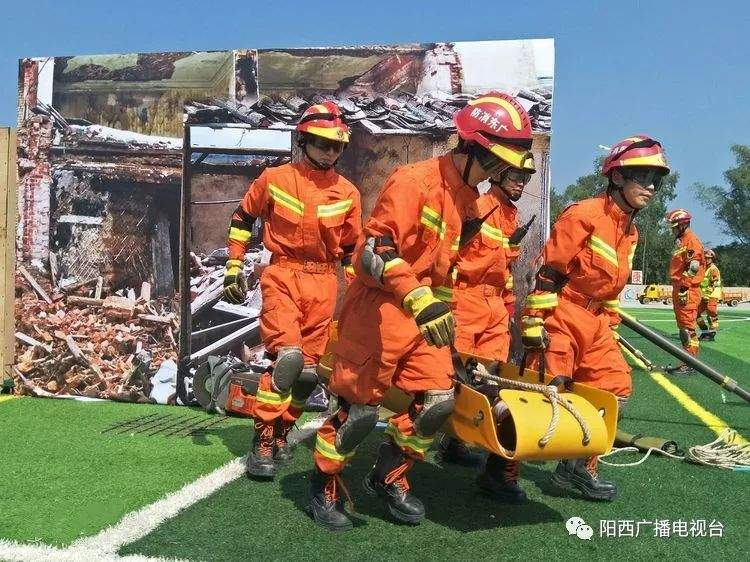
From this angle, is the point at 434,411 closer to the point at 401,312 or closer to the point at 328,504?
the point at 401,312

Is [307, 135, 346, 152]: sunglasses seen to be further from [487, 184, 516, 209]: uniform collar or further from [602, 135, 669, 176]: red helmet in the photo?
[602, 135, 669, 176]: red helmet

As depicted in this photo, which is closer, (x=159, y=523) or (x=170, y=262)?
(x=159, y=523)

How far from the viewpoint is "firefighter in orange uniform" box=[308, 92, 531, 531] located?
3643 millimetres

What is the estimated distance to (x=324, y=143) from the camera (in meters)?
5.09

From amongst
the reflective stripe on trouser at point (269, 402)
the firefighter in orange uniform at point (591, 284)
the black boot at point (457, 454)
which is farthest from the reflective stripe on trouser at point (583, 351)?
the reflective stripe on trouser at point (269, 402)

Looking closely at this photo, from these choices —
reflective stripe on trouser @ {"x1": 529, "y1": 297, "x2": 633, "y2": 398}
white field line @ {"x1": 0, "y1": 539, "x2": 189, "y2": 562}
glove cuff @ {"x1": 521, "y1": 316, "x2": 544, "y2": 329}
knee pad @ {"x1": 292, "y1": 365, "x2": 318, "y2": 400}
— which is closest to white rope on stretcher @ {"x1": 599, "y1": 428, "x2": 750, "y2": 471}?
reflective stripe on trouser @ {"x1": 529, "y1": 297, "x2": 633, "y2": 398}

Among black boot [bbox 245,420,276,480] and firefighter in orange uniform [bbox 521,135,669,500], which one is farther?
black boot [bbox 245,420,276,480]

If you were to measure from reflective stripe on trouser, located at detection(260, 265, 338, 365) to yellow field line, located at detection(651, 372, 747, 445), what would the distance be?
11.5 ft

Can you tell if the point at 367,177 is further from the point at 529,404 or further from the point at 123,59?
the point at 529,404

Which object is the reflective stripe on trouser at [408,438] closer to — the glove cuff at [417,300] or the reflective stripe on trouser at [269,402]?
the glove cuff at [417,300]

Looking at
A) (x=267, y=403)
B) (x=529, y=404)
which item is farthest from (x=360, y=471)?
(x=529, y=404)

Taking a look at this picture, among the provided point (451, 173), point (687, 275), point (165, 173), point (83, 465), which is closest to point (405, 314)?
point (451, 173)

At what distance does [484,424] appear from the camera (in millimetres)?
3527

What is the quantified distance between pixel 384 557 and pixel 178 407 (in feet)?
13.3
